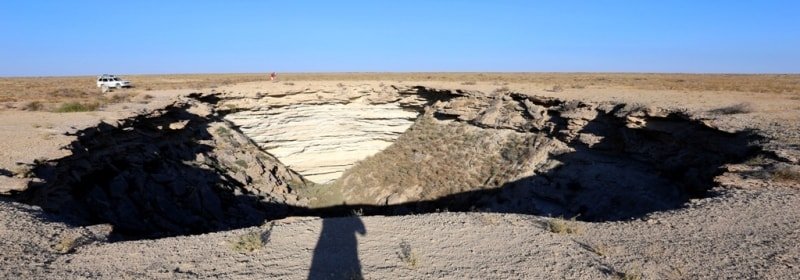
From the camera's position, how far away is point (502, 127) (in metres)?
21.6

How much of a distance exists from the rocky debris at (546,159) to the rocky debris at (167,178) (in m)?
4.90

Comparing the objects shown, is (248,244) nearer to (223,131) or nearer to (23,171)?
(23,171)

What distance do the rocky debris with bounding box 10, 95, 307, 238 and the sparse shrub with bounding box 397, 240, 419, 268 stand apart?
5.61m

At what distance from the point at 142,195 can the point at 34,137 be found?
127 inches

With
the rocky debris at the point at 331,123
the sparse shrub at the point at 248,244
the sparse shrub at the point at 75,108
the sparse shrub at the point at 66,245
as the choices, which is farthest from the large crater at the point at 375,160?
the sparse shrub at the point at 248,244

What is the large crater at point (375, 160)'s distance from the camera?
13.2 meters

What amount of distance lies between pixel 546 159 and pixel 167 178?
1353 cm

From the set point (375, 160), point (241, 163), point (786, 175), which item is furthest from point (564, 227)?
point (375, 160)

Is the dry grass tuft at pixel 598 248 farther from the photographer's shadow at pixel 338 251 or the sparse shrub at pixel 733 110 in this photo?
the sparse shrub at pixel 733 110

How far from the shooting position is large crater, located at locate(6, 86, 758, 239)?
43.3ft

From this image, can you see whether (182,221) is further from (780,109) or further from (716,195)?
(780,109)

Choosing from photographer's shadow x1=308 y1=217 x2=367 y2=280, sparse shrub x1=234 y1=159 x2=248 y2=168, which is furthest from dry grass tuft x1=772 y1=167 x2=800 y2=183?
sparse shrub x1=234 y1=159 x2=248 y2=168

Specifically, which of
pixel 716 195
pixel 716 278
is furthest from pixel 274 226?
pixel 716 195

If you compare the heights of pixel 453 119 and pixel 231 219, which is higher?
pixel 453 119
